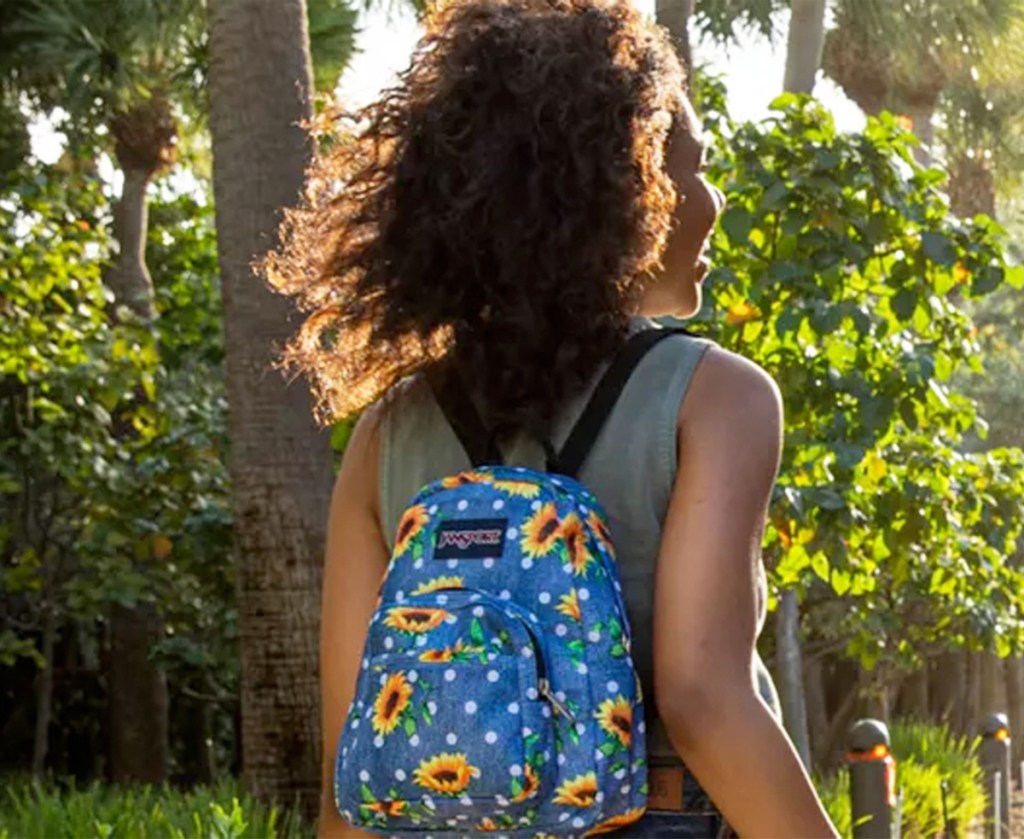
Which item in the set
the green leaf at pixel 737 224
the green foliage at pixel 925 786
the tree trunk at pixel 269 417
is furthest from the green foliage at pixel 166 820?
the green foliage at pixel 925 786

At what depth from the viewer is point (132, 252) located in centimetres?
1714

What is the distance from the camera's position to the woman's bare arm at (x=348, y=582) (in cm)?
226

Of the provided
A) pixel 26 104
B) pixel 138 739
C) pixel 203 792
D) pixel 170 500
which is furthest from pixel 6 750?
pixel 203 792

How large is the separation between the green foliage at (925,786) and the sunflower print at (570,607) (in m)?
6.98

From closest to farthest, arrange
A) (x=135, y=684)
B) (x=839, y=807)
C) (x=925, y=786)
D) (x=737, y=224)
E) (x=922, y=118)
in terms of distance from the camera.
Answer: (x=737, y=224) < (x=839, y=807) < (x=925, y=786) < (x=135, y=684) < (x=922, y=118)

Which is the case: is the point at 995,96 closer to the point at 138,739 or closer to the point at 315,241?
the point at 138,739

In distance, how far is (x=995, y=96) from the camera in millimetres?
22484

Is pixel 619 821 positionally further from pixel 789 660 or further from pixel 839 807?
pixel 789 660

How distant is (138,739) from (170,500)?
4.97 m

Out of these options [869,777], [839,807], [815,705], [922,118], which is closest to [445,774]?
[869,777]

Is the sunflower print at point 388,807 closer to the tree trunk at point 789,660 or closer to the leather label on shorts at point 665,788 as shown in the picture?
the leather label on shorts at point 665,788

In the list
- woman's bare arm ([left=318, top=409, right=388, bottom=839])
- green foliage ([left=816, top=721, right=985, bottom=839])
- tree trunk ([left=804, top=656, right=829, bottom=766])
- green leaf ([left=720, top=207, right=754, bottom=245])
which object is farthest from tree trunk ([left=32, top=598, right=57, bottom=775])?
woman's bare arm ([left=318, top=409, right=388, bottom=839])

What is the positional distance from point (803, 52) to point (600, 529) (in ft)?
30.1

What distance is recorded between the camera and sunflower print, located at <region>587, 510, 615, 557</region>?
2.07 meters
